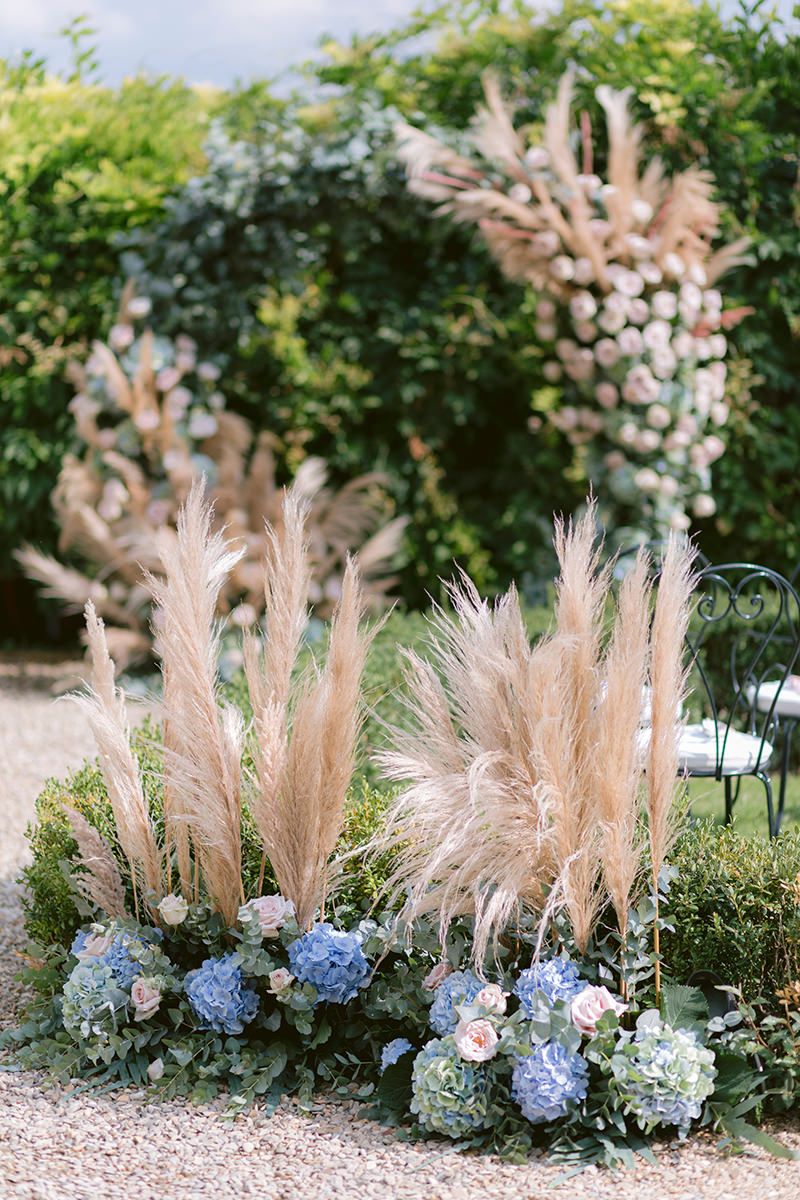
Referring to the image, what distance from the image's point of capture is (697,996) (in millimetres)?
2703

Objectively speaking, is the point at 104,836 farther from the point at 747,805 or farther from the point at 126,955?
the point at 747,805

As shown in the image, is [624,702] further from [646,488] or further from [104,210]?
[104,210]

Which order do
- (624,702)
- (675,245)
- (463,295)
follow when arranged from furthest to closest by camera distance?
(463,295) < (675,245) < (624,702)

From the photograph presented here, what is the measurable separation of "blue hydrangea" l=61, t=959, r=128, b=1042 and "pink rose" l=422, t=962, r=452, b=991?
0.67 metres

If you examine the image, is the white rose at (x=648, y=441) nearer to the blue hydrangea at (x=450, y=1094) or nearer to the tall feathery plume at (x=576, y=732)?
the tall feathery plume at (x=576, y=732)

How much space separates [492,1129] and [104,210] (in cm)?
590

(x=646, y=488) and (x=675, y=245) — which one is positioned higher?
(x=675, y=245)

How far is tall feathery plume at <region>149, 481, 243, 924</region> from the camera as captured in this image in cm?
277

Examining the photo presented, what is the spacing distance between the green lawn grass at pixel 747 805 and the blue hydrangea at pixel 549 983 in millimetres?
1856

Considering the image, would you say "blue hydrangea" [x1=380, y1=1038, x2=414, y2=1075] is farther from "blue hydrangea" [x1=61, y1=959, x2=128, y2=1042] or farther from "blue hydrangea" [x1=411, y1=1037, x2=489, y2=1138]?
"blue hydrangea" [x1=61, y1=959, x2=128, y2=1042]

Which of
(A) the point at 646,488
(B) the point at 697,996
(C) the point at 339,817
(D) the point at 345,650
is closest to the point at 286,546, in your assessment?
(D) the point at 345,650

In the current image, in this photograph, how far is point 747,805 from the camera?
195 inches

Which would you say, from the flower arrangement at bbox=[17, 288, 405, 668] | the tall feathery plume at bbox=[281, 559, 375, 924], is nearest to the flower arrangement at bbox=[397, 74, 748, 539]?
the flower arrangement at bbox=[17, 288, 405, 668]

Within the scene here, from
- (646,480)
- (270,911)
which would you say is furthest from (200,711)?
(646,480)
